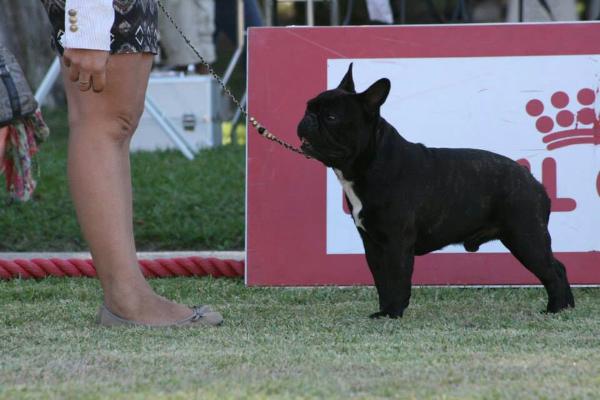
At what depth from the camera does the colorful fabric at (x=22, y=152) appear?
5836 mm

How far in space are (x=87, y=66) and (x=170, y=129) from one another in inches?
219

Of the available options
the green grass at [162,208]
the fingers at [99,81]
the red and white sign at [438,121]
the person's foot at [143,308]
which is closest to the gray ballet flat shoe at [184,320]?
the person's foot at [143,308]

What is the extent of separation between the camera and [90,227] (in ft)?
12.7

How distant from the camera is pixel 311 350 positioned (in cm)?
341

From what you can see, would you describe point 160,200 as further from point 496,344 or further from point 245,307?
point 496,344

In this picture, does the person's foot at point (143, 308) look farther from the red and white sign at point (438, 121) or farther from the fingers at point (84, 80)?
the red and white sign at point (438, 121)

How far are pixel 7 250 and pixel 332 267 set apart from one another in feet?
7.27

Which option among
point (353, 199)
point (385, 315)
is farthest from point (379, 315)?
point (353, 199)

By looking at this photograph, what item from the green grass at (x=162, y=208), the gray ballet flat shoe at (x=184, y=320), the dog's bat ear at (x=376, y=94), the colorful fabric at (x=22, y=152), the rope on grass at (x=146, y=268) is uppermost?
the dog's bat ear at (x=376, y=94)

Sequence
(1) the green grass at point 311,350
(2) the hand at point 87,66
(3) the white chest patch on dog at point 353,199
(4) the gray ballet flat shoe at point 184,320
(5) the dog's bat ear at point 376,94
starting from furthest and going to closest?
1. (3) the white chest patch on dog at point 353,199
2. (5) the dog's bat ear at point 376,94
3. (4) the gray ballet flat shoe at point 184,320
4. (2) the hand at point 87,66
5. (1) the green grass at point 311,350

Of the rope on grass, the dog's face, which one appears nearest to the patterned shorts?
the dog's face

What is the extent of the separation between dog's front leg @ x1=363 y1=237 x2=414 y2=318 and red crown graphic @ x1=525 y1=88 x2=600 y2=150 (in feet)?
3.65

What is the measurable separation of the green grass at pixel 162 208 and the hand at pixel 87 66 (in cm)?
296

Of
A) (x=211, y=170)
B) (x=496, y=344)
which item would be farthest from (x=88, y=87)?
(x=211, y=170)
